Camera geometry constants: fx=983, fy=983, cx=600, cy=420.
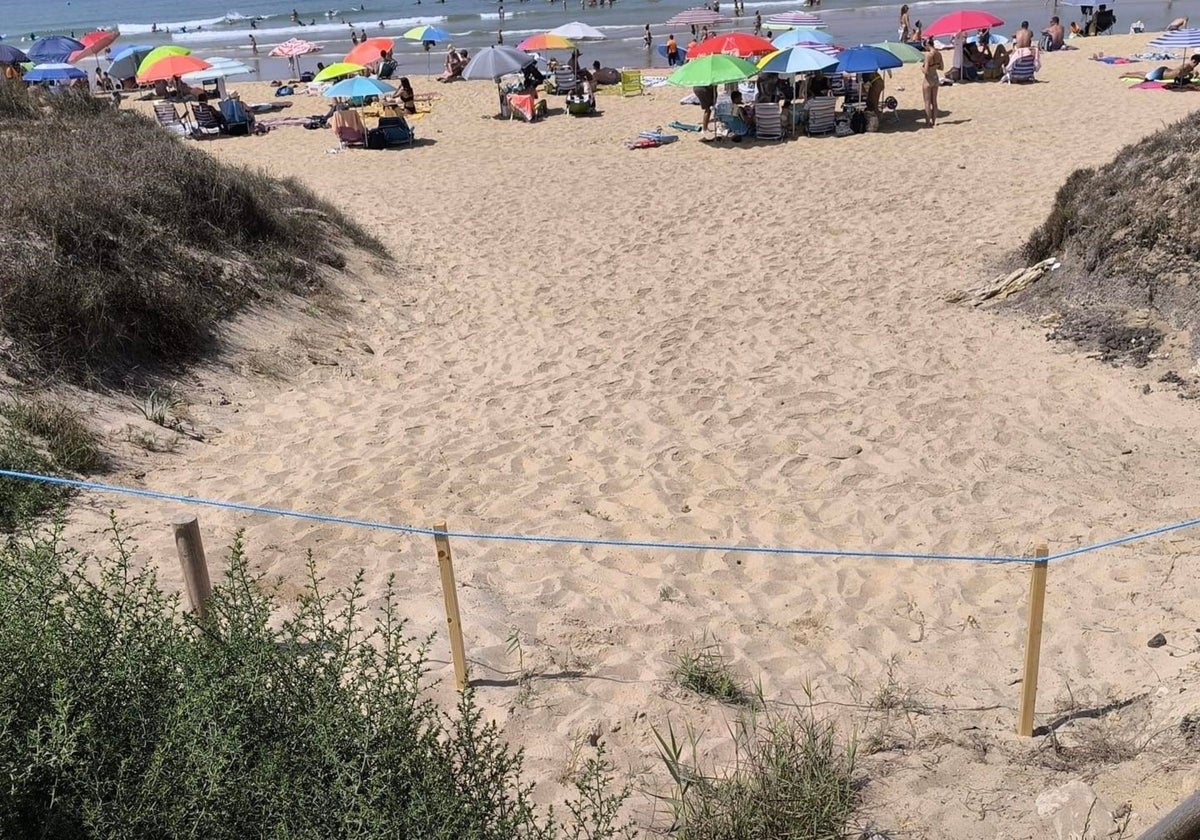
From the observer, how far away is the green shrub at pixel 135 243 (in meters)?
6.61

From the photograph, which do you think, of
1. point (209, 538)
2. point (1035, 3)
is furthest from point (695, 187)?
point (1035, 3)

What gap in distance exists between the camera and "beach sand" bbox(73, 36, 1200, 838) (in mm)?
3920

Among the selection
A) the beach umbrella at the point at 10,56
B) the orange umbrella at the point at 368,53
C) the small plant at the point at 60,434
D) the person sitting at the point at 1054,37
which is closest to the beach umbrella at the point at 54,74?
the beach umbrella at the point at 10,56

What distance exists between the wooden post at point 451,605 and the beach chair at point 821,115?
13.6 metres

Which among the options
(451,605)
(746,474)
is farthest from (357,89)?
(451,605)

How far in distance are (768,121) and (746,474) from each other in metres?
11.1

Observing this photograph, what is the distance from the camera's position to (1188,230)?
7.43 m

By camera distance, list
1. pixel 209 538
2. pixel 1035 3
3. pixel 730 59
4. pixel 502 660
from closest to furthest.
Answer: pixel 502 660 < pixel 209 538 < pixel 730 59 < pixel 1035 3

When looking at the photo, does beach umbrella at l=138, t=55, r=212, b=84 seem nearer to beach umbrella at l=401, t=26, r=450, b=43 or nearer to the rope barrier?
beach umbrella at l=401, t=26, r=450, b=43

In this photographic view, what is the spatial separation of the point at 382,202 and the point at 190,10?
56.0 metres

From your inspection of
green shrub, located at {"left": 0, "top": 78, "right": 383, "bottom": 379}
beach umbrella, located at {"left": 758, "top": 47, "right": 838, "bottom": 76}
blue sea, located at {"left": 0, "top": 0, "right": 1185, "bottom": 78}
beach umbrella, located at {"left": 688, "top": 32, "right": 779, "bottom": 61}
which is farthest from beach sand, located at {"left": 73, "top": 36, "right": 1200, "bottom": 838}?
blue sea, located at {"left": 0, "top": 0, "right": 1185, "bottom": 78}

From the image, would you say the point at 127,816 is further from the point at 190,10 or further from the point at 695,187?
the point at 190,10

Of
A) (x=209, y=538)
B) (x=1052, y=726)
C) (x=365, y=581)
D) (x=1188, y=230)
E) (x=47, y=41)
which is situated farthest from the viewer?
(x=47, y=41)

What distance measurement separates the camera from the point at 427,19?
49219 millimetres
